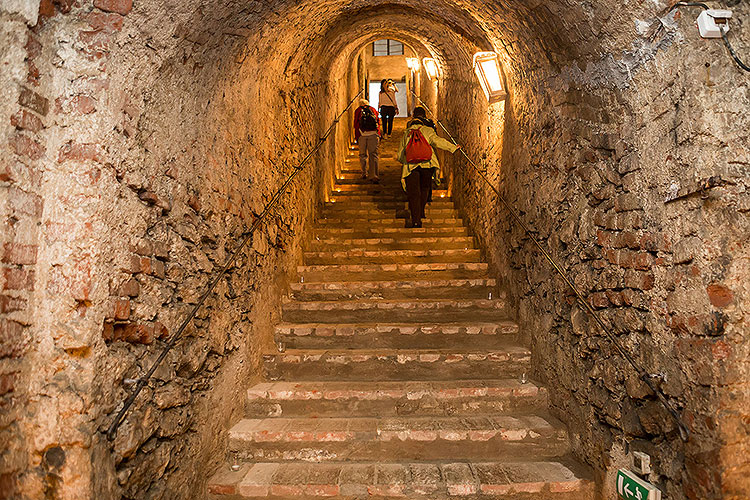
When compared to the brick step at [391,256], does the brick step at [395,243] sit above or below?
above

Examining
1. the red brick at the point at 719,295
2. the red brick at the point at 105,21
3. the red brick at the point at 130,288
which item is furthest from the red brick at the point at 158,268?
the red brick at the point at 719,295

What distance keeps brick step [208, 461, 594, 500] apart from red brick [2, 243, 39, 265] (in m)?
1.44

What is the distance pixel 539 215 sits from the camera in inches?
118

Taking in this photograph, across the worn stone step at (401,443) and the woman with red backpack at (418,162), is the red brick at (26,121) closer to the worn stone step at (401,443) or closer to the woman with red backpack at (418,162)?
the worn stone step at (401,443)

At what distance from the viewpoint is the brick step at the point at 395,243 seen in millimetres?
4773

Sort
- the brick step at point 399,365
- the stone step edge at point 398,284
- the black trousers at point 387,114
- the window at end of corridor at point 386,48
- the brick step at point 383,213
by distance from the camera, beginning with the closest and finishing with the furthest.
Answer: the brick step at point 399,365 < the stone step edge at point 398,284 < the brick step at point 383,213 < the black trousers at point 387,114 < the window at end of corridor at point 386,48

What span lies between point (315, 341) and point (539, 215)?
1.79m

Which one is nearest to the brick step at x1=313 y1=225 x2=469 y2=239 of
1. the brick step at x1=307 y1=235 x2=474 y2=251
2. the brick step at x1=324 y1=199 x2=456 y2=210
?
the brick step at x1=307 y1=235 x2=474 y2=251

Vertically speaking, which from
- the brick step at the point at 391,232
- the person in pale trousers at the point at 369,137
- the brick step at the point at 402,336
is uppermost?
the person in pale trousers at the point at 369,137

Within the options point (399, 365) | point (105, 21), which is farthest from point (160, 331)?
point (399, 365)

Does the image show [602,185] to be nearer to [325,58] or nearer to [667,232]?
[667,232]

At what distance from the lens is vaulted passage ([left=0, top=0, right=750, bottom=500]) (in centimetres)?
154

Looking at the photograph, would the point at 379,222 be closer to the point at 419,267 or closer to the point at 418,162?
the point at 418,162

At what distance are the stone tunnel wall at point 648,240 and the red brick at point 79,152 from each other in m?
2.09
